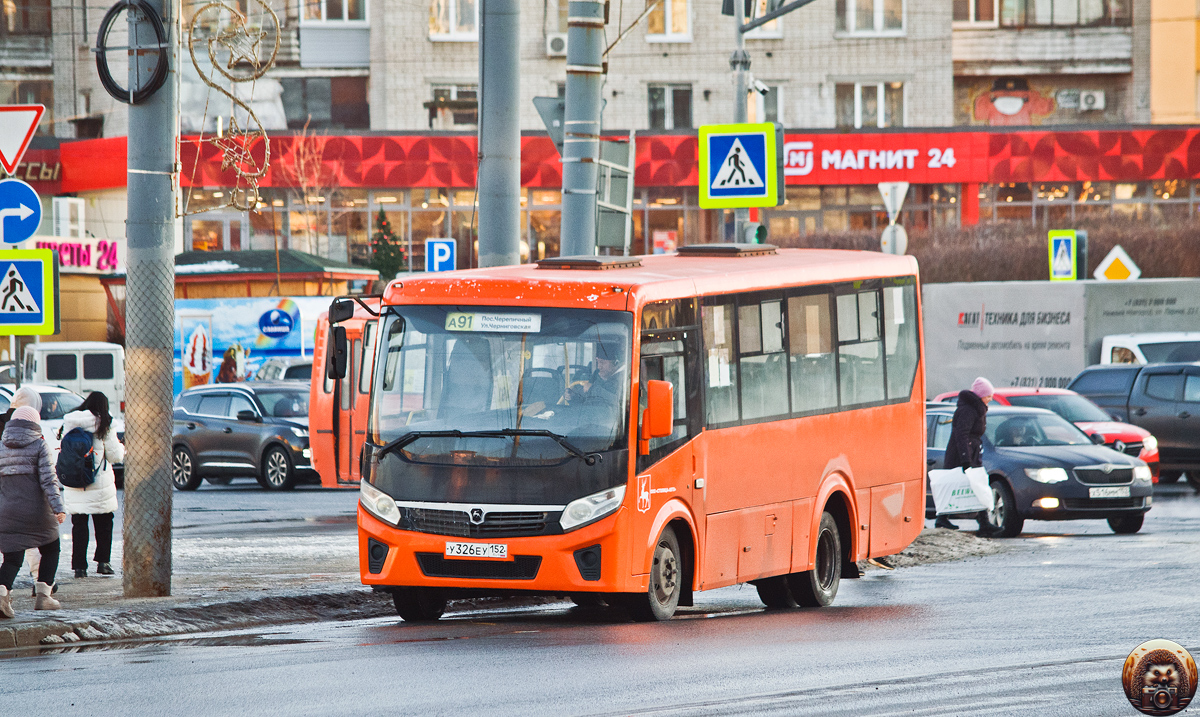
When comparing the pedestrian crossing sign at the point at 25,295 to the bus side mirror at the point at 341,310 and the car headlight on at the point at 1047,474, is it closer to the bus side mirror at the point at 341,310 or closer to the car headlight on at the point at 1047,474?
the bus side mirror at the point at 341,310

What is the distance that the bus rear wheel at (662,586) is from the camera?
11.9 m

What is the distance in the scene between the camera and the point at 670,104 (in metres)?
58.1

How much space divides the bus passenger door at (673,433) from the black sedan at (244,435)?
1548 centimetres

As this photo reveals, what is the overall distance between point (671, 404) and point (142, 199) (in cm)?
410

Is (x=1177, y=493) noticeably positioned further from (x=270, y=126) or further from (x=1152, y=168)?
(x=270, y=126)

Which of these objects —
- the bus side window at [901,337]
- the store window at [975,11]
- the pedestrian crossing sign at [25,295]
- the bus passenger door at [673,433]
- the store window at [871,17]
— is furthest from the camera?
the store window at [975,11]

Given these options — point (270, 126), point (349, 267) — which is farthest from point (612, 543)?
point (270, 126)

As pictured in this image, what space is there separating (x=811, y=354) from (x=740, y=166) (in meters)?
8.31

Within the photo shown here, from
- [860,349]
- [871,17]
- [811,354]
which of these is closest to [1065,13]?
[871,17]

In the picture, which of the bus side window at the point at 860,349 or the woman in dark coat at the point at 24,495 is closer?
the woman in dark coat at the point at 24,495

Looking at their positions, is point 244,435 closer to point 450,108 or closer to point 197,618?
point 197,618

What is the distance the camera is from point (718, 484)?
41.6 ft

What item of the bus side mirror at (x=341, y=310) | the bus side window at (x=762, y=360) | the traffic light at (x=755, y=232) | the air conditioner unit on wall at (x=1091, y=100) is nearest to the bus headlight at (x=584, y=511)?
the bus side window at (x=762, y=360)

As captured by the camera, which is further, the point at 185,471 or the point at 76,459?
the point at 185,471
